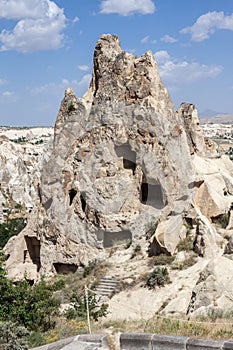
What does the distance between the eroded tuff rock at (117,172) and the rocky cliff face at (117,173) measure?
3 cm

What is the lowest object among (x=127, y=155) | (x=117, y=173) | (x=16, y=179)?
(x=117, y=173)

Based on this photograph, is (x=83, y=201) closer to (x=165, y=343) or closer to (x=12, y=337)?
(x=12, y=337)

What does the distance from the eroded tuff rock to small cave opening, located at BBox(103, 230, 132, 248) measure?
0.12 feet

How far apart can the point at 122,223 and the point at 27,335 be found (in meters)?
8.35

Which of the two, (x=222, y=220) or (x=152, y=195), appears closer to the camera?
(x=222, y=220)

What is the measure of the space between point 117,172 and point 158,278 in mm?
4663

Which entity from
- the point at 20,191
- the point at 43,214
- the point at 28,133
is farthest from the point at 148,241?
the point at 28,133

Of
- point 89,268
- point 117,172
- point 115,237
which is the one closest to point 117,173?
point 117,172

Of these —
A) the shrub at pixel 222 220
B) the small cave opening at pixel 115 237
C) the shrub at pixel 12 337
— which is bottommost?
the shrub at pixel 12 337

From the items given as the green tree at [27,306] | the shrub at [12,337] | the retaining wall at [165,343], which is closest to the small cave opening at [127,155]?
the green tree at [27,306]

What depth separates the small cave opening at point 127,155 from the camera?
1650 centimetres

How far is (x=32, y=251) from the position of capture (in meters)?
19.1

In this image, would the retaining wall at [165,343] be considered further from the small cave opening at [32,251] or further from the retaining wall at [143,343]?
the small cave opening at [32,251]

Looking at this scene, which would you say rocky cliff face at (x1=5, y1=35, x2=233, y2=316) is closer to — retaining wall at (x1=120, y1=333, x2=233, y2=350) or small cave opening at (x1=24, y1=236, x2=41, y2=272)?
small cave opening at (x1=24, y1=236, x2=41, y2=272)
